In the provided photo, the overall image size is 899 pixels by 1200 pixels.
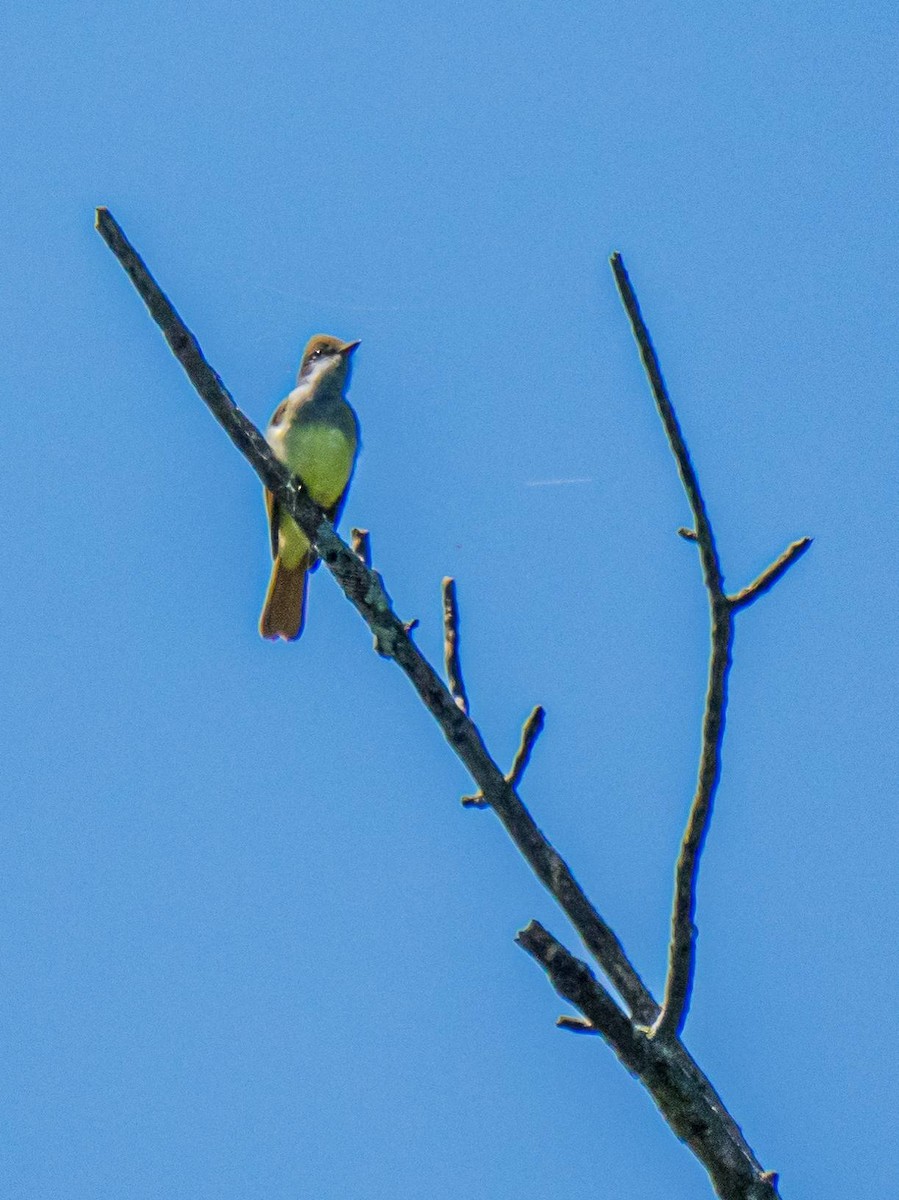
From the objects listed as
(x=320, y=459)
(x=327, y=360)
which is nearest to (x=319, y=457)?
Result: (x=320, y=459)

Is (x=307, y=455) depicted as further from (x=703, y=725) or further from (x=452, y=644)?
(x=703, y=725)

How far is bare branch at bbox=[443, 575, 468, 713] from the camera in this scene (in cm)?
423

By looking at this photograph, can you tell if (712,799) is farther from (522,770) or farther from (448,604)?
(448,604)

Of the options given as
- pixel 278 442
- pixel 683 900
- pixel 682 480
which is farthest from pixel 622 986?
pixel 278 442

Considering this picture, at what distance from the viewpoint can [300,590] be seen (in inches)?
339

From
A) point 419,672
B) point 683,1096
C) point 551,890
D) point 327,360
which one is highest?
point 327,360

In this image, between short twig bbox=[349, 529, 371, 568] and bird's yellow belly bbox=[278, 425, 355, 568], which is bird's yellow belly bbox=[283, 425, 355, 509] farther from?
short twig bbox=[349, 529, 371, 568]

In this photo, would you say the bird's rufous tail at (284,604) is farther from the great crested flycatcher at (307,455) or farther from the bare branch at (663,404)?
the bare branch at (663,404)

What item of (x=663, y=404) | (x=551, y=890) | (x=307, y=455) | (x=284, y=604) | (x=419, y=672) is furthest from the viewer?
(x=284, y=604)

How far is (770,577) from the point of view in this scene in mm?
3662

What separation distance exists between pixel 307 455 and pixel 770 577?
470 cm

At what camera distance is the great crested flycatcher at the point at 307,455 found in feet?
26.7

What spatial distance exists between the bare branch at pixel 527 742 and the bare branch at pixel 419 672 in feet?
0.11

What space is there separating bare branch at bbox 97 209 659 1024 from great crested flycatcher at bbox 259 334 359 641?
11.4 ft
